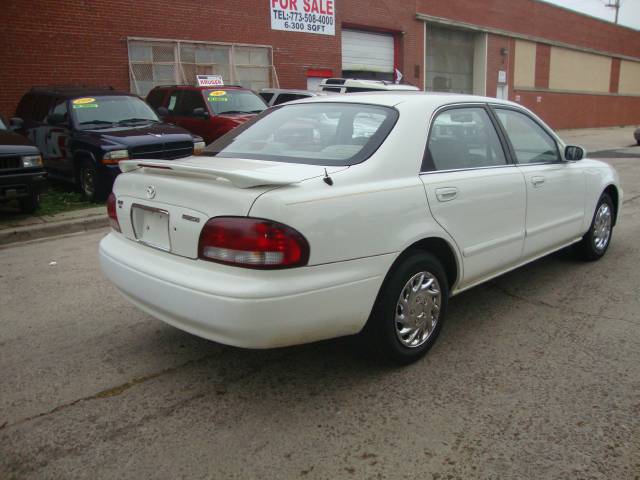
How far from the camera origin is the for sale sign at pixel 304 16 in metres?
17.6

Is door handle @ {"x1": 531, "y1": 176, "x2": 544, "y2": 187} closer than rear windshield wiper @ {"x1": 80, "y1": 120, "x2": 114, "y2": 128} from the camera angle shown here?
Yes

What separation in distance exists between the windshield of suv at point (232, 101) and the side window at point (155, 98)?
1758 millimetres

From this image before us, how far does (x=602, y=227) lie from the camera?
19.0 feet

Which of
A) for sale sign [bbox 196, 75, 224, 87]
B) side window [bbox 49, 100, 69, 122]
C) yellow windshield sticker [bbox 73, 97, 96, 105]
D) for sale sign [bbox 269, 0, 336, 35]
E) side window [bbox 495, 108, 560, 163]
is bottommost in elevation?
side window [bbox 495, 108, 560, 163]

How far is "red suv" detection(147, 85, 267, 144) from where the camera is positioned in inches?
460

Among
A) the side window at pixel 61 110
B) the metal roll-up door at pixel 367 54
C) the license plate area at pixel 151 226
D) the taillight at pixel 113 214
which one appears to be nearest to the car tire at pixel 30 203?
the side window at pixel 61 110

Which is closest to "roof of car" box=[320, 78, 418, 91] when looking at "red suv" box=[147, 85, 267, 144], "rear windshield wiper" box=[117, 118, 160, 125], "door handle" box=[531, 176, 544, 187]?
"red suv" box=[147, 85, 267, 144]

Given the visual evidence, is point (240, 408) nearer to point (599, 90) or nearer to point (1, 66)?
point (1, 66)

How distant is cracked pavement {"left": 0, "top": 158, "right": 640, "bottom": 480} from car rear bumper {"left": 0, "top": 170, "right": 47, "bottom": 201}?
3.68m

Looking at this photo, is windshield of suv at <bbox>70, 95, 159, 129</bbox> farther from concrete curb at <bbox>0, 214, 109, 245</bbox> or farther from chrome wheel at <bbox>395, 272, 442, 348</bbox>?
chrome wheel at <bbox>395, 272, 442, 348</bbox>

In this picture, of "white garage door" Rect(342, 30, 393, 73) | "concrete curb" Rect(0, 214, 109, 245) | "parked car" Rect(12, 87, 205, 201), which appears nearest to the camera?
"concrete curb" Rect(0, 214, 109, 245)

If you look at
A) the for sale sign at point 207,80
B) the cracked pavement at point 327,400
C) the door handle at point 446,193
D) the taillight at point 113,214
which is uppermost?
the for sale sign at point 207,80

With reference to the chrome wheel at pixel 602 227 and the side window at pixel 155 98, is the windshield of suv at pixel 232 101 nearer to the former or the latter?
the side window at pixel 155 98

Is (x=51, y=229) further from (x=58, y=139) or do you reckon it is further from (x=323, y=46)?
(x=323, y=46)
